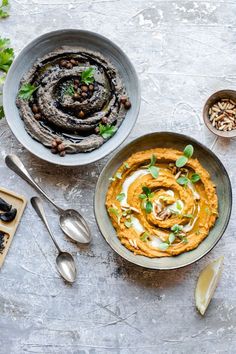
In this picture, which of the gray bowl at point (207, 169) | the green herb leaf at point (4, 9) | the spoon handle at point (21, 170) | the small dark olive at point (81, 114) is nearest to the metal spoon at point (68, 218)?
the spoon handle at point (21, 170)

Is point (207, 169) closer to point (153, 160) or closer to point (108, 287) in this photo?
point (153, 160)

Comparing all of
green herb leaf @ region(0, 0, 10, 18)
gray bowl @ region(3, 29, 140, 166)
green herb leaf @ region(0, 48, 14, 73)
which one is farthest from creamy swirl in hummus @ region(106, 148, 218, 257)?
green herb leaf @ region(0, 0, 10, 18)

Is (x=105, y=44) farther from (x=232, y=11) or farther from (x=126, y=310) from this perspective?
(x=126, y=310)

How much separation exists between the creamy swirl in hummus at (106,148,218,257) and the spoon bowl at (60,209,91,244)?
0.53 ft

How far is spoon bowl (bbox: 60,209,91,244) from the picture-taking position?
2975 mm

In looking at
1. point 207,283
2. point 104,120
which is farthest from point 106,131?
point 207,283

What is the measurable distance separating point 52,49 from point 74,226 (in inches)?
33.5

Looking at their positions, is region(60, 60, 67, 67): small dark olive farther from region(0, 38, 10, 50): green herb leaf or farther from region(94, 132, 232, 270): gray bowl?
region(94, 132, 232, 270): gray bowl

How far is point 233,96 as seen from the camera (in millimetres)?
3006

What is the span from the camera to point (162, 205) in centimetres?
292

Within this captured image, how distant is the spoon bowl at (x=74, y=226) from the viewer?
9.76ft

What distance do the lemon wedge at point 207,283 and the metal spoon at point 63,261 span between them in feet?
1.97

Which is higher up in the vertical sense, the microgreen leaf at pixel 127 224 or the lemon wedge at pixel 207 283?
the microgreen leaf at pixel 127 224

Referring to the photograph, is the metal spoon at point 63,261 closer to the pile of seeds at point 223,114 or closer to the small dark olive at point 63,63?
the small dark olive at point 63,63
